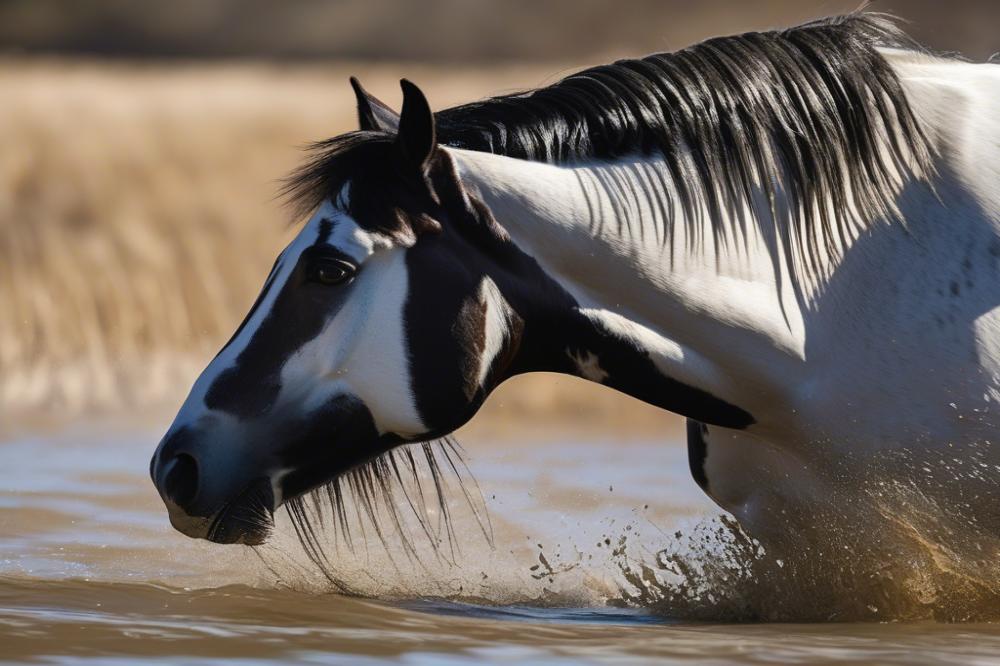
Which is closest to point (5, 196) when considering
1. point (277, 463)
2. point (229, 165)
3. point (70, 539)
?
point (229, 165)

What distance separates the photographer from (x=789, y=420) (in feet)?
10.8

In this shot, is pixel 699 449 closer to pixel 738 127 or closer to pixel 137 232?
pixel 738 127

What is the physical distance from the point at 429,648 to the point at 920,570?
43.1 inches

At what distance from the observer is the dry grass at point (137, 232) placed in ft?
27.0

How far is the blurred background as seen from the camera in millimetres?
8352

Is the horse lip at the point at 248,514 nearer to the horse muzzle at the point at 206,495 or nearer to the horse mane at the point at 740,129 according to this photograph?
the horse muzzle at the point at 206,495

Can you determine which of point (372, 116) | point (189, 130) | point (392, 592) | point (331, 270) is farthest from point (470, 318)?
point (189, 130)

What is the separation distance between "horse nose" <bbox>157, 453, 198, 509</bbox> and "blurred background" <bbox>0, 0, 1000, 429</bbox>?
2.30 m

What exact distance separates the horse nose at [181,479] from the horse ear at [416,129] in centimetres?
67

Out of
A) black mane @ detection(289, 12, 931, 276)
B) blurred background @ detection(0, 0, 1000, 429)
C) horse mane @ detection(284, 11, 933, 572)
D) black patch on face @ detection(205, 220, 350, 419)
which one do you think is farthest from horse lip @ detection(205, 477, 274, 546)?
blurred background @ detection(0, 0, 1000, 429)

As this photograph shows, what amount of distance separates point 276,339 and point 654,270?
707 mm

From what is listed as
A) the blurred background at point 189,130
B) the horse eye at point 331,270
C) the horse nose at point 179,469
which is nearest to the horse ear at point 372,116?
the horse eye at point 331,270

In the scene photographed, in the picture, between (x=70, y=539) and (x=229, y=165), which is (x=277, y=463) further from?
(x=229, y=165)

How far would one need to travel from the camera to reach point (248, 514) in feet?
10.3
